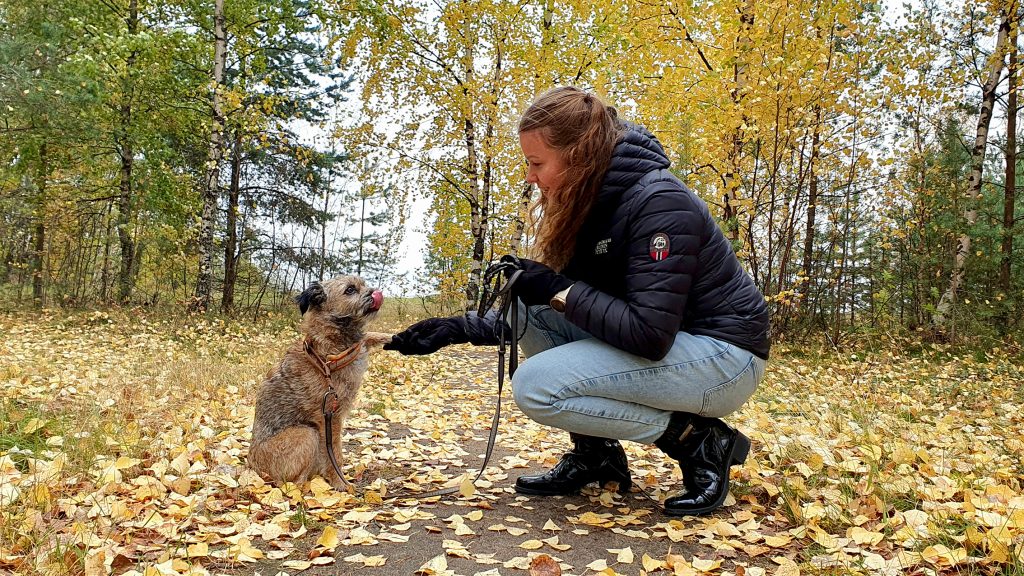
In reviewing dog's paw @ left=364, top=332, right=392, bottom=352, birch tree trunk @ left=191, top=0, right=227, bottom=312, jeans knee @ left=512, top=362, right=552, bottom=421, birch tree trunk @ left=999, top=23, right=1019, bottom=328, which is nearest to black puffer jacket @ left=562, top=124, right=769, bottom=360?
jeans knee @ left=512, top=362, right=552, bottom=421

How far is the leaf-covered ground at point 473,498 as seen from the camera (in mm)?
2312

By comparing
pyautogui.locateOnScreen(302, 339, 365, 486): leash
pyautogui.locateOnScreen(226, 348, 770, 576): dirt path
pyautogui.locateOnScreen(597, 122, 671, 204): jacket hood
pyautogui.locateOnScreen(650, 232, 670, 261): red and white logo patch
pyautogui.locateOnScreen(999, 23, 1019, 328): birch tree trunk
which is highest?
pyautogui.locateOnScreen(999, 23, 1019, 328): birch tree trunk

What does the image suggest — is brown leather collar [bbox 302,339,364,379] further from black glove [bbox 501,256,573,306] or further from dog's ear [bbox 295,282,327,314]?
black glove [bbox 501,256,573,306]

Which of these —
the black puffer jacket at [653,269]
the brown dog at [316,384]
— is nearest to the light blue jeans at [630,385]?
the black puffer jacket at [653,269]

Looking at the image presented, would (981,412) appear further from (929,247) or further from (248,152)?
(248,152)

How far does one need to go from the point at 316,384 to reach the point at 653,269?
2.00m

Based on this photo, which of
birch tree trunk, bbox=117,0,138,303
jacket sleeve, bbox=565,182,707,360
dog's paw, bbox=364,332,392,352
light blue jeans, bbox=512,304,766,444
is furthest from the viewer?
birch tree trunk, bbox=117,0,138,303

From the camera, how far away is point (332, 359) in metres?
3.43

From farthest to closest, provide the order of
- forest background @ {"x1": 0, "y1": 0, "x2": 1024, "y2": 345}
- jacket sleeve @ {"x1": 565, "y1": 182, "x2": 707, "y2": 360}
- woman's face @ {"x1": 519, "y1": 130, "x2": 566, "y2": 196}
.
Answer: forest background @ {"x1": 0, "y1": 0, "x2": 1024, "y2": 345}, woman's face @ {"x1": 519, "y1": 130, "x2": 566, "y2": 196}, jacket sleeve @ {"x1": 565, "y1": 182, "x2": 707, "y2": 360}

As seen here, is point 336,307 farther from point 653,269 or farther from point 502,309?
point 653,269

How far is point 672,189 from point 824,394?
4.54 meters

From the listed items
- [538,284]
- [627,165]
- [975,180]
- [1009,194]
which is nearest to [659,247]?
[627,165]

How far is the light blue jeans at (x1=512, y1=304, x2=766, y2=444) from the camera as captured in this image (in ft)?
8.95

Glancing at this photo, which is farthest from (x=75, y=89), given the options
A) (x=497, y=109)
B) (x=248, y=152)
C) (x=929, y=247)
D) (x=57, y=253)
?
(x=929, y=247)
